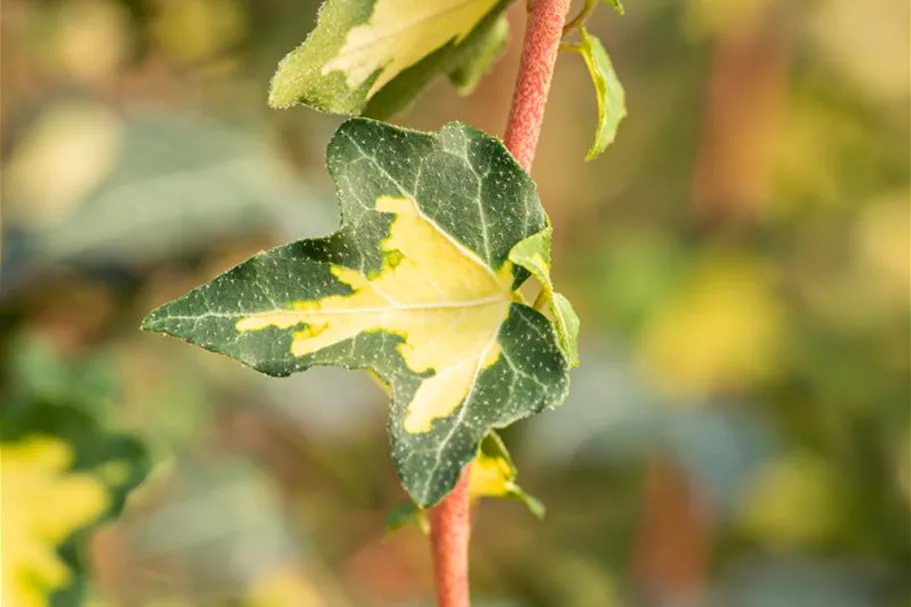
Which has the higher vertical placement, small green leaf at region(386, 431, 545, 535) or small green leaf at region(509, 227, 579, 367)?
small green leaf at region(509, 227, 579, 367)

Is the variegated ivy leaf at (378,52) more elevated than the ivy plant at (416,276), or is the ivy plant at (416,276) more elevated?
the variegated ivy leaf at (378,52)

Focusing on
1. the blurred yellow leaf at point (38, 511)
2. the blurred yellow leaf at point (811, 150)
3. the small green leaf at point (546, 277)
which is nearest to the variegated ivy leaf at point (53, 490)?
the blurred yellow leaf at point (38, 511)

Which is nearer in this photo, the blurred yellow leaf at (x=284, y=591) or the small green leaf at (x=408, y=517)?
the small green leaf at (x=408, y=517)

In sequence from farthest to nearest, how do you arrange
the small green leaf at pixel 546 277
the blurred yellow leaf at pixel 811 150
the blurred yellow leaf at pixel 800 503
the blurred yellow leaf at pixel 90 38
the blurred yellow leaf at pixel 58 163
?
the blurred yellow leaf at pixel 811 150
the blurred yellow leaf at pixel 800 503
the blurred yellow leaf at pixel 90 38
the blurred yellow leaf at pixel 58 163
the small green leaf at pixel 546 277

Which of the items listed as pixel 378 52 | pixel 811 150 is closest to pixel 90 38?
pixel 378 52

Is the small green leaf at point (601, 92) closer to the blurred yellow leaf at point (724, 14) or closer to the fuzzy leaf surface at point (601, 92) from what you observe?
the fuzzy leaf surface at point (601, 92)

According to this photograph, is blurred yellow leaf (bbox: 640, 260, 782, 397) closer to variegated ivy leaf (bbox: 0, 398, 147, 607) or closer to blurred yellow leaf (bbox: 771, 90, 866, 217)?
blurred yellow leaf (bbox: 771, 90, 866, 217)

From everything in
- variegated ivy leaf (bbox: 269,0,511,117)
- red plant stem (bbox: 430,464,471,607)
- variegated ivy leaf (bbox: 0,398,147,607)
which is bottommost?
red plant stem (bbox: 430,464,471,607)

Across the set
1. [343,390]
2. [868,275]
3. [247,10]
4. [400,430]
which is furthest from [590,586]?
[400,430]

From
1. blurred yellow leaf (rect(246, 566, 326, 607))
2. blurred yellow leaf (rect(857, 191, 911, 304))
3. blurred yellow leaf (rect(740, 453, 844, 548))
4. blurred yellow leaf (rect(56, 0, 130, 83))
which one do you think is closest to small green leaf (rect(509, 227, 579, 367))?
blurred yellow leaf (rect(246, 566, 326, 607))
